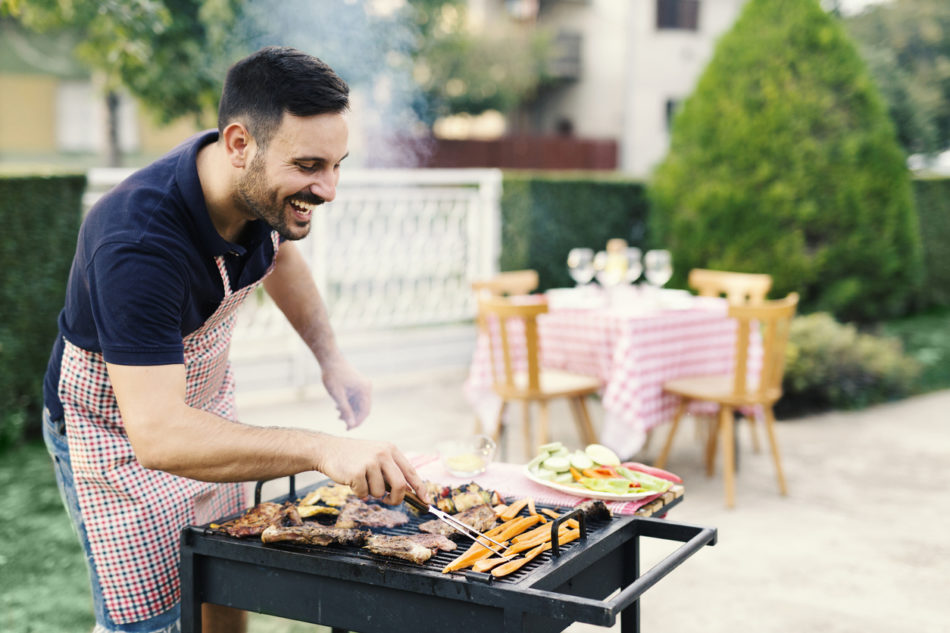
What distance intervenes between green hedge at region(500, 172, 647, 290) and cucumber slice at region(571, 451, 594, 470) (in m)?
6.68

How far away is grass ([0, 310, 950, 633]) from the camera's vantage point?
364 centimetres

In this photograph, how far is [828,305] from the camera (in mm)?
8484

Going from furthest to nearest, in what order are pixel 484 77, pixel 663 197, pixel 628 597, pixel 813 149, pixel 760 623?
pixel 484 77, pixel 663 197, pixel 813 149, pixel 760 623, pixel 628 597

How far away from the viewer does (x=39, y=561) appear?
420 centimetres

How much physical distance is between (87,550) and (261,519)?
48 cm

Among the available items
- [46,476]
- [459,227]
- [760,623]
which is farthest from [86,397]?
[459,227]

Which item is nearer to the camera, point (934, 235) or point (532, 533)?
point (532, 533)

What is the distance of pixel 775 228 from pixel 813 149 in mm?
747

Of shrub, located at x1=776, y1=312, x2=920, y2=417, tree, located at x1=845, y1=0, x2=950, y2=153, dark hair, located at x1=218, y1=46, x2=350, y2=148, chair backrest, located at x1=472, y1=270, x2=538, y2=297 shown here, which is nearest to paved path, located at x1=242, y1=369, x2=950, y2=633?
shrub, located at x1=776, y1=312, x2=920, y2=417

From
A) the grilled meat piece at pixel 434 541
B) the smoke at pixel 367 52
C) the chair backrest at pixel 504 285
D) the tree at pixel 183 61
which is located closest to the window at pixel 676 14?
the smoke at pixel 367 52

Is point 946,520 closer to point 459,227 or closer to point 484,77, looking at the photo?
point 459,227

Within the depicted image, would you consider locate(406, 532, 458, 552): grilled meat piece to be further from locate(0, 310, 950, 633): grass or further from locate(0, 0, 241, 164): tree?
locate(0, 0, 241, 164): tree

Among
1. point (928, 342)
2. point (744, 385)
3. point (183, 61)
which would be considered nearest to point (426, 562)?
point (744, 385)

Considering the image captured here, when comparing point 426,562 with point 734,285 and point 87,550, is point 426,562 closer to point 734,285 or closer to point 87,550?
point 87,550
